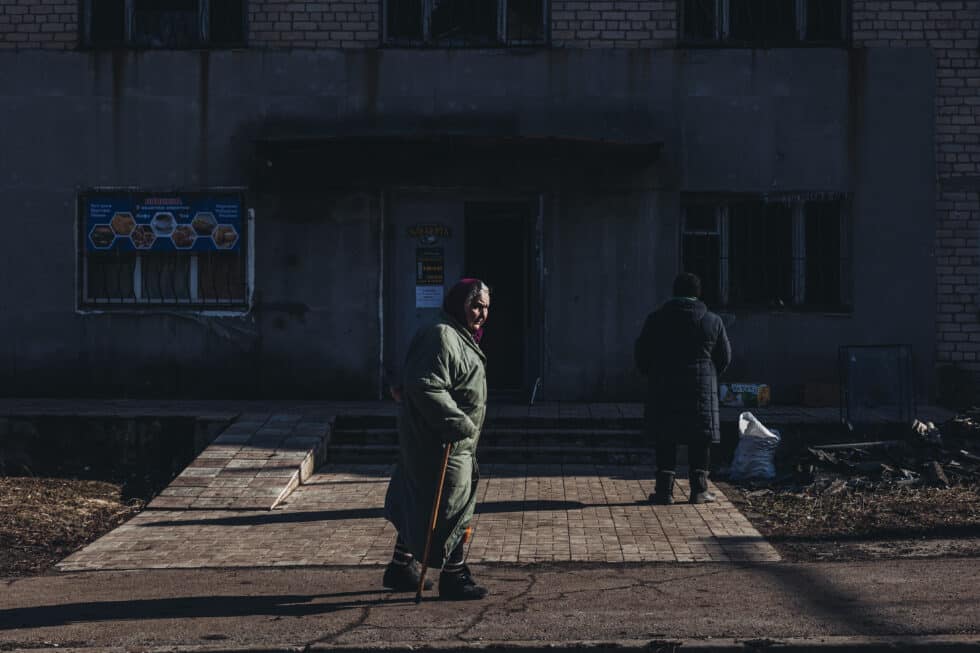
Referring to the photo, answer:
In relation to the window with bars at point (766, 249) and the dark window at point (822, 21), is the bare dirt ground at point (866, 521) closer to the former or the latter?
the window with bars at point (766, 249)

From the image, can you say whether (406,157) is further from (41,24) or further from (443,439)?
(443,439)

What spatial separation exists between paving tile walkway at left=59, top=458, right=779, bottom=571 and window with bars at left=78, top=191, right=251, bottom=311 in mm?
4489

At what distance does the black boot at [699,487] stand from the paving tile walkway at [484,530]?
12cm

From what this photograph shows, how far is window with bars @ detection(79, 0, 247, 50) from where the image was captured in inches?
584

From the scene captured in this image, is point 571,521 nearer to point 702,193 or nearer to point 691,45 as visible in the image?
point 702,193

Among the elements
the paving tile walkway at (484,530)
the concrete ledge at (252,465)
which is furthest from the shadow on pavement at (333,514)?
the concrete ledge at (252,465)

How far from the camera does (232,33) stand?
14844mm

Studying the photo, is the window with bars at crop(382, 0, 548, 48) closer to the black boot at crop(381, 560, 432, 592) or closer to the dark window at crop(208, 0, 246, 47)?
the dark window at crop(208, 0, 246, 47)

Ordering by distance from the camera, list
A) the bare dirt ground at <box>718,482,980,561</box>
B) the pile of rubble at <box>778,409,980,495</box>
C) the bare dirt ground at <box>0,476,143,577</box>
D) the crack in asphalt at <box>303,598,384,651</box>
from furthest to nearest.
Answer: the pile of rubble at <box>778,409,980,495</box>, the bare dirt ground at <box>0,476,143,577</box>, the bare dirt ground at <box>718,482,980,561</box>, the crack in asphalt at <box>303,598,384,651</box>

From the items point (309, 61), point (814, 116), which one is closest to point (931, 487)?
point (814, 116)

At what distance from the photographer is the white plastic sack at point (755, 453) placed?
1098 centimetres

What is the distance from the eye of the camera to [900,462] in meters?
11.1

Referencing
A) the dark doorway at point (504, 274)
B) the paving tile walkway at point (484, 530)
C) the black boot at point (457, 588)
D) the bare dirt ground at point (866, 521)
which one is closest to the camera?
the black boot at point (457, 588)

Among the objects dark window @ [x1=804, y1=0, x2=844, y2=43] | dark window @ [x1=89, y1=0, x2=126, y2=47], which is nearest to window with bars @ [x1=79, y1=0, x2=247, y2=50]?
dark window @ [x1=89, y1=0, x2=126, y2=47]
